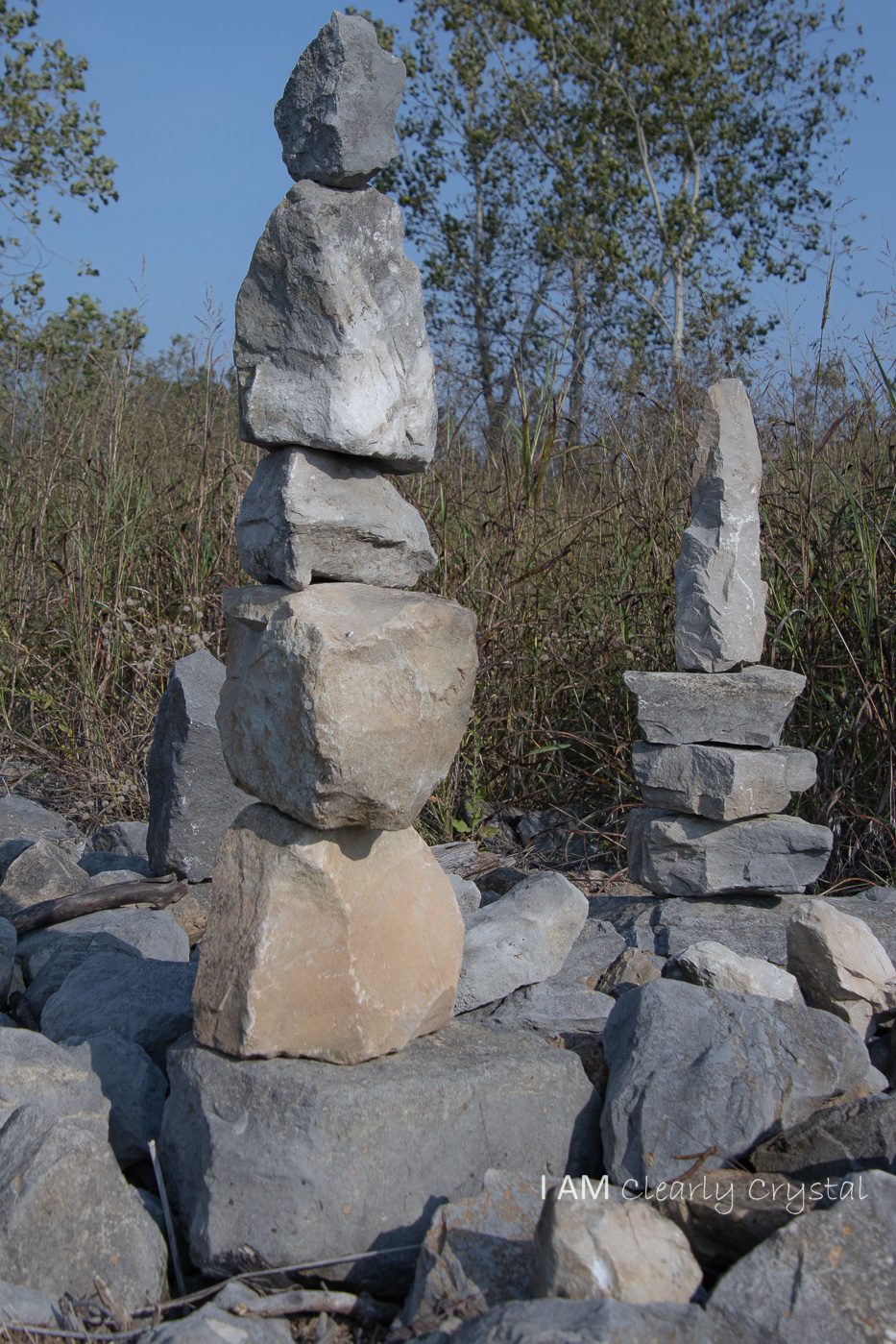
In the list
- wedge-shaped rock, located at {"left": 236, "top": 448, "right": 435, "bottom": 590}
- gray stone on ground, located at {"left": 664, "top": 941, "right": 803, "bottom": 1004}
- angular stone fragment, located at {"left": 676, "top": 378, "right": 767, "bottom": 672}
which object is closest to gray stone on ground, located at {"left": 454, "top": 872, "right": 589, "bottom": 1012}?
gray stone on ground, located at {"left": 664, "top": 941, "right": 803, "bottom": 1004}

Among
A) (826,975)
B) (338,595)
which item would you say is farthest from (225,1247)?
(826,975)

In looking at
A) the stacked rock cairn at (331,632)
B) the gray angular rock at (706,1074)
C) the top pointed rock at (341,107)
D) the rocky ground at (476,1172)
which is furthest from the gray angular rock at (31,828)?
the top pointed rock at (341,107)

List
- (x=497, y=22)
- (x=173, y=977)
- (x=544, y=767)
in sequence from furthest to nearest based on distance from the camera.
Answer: (x=497, y=22)
(x=544, y=767)
(x=173, y=977)

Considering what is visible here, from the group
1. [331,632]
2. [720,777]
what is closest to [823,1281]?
[331,632]

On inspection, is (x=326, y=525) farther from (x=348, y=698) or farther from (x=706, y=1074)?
(x=706, y=1074)

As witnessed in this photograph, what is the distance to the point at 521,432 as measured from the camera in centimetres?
553

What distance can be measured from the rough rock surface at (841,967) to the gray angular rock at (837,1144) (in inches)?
26.9

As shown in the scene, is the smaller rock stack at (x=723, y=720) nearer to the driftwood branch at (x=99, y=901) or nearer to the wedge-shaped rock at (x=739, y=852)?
the wedge-shaped rock at (x=739, y=852)

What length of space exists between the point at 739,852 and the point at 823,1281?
2.20 metres

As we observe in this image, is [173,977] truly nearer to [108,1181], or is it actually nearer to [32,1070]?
[32,1070]

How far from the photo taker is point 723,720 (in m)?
4.03

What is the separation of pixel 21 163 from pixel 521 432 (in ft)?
23.1

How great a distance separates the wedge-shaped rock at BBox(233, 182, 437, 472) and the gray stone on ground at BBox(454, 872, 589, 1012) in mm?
1307

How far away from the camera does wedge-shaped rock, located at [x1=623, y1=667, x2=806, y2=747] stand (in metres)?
4.01
